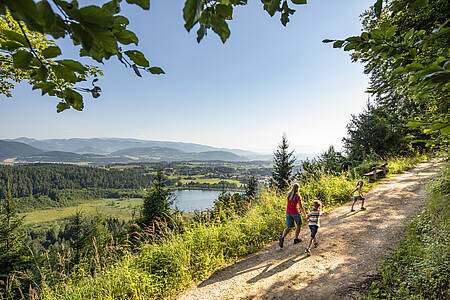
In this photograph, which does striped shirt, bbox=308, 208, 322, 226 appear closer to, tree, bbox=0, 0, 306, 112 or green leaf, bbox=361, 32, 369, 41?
green leaf, bbox=361, 32, 369, 41

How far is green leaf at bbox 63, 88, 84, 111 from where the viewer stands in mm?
997

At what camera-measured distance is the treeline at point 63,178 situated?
4925 inches

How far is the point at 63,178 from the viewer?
139875 millimetres

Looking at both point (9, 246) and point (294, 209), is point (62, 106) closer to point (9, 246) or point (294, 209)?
point (294, 209)

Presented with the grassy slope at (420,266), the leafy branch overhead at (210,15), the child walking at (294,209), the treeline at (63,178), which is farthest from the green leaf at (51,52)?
the treeline at (63,178)

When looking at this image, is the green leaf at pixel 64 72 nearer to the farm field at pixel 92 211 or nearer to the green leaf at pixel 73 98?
the green leaf at pixel 73 98

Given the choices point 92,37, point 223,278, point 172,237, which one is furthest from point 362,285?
point 92,37

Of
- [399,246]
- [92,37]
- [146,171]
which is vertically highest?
[92,37]

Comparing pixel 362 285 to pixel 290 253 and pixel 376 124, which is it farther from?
pixel 376 124

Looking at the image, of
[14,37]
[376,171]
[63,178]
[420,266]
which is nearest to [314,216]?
[420,266]

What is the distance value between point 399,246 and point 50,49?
5.88 m

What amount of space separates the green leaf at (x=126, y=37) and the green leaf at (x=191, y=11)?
0.85 feet

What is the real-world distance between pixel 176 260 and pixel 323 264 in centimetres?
317

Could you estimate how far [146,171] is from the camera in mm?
162750
